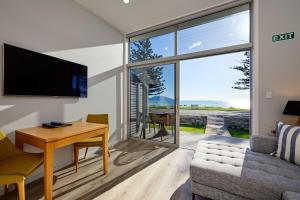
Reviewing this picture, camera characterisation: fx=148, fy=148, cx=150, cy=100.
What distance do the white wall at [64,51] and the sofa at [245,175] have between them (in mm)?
2261

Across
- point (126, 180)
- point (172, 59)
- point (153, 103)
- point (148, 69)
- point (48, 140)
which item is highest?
point (172, 59)

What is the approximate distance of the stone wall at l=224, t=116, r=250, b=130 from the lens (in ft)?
18.7

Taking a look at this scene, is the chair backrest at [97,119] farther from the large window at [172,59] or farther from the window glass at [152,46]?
the window glass at [152,46]

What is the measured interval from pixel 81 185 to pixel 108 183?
35cm

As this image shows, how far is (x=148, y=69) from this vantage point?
393cm

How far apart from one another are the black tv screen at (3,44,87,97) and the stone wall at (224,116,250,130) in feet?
18.7

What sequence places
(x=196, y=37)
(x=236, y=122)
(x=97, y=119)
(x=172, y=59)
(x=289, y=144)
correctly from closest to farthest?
(x=289, y=144) → (x=97, y=119) → (x=196, y=37) → (x=172, y=59) → (x=236, y=122)

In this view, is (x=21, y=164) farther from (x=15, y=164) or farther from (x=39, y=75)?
(x=39, y=75)

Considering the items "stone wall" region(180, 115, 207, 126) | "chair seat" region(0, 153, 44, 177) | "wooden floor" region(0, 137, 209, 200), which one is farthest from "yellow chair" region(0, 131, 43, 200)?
"stone wall" region(180, 115, 207, 126)

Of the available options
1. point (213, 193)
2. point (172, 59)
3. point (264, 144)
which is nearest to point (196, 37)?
point (172, 59)

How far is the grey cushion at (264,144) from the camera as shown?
192 cm

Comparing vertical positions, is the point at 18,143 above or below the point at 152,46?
below

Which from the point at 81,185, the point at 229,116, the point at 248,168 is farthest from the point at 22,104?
the point at 229,116

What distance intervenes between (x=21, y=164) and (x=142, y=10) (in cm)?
316
